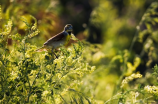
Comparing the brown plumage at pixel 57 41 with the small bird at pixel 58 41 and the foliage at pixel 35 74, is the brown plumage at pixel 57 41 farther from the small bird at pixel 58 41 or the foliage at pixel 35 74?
the foliage at pixel 35 74

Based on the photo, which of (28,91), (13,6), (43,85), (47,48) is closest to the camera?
(43,85)

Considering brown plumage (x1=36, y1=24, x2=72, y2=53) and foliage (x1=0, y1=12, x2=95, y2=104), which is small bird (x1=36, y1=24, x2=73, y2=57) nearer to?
brown plumage (x1=36, y1=24, x2=72, y2=53)

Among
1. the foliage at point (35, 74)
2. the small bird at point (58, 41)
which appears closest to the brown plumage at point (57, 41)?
the small bird at point (58, 41)

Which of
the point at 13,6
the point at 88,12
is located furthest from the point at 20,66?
the point at 88,12

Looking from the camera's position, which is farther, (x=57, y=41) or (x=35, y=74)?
(x=57, y=41)

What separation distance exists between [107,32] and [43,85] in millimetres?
6511

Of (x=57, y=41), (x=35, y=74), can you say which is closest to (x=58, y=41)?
(x=57, y=41)

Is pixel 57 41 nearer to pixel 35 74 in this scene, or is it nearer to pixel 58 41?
pixel 58 41

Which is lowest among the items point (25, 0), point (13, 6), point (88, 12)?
point (13, 6)

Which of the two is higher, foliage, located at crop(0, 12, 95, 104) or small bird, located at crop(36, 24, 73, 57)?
small bird, located at crop(36, 24, 73, 57)

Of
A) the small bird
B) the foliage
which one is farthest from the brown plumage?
the foliage

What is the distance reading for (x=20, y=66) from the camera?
1.46 m

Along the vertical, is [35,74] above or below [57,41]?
below

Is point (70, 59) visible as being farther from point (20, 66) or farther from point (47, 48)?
point (47, 48)
